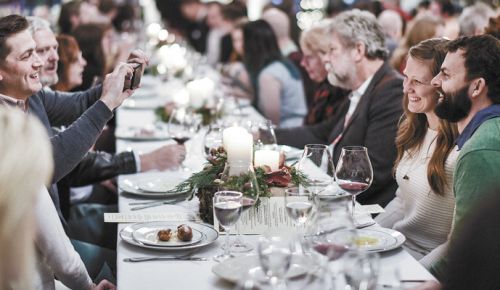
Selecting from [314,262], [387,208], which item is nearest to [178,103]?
[387,208]

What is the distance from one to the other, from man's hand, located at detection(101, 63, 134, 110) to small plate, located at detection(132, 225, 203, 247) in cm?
50

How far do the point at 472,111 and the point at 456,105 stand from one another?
0.05 m

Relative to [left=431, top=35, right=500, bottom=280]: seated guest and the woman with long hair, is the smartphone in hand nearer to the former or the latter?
[left=431, top=35, right=500, bottom=280]: seated guest

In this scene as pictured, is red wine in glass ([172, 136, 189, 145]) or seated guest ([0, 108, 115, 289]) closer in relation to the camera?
seated guest ([0, 108, 115, 289])

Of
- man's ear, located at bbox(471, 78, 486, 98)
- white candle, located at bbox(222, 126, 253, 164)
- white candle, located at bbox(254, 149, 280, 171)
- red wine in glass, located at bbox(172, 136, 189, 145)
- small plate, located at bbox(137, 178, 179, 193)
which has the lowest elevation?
small plate, located at bbox(137, 178, 179, 193)

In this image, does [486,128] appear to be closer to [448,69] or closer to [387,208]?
[448,69]

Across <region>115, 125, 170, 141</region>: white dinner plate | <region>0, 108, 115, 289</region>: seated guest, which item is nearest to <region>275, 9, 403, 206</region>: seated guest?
<region>115, 125, 170, 141</region>: white dinner plate

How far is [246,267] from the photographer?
1818 mm

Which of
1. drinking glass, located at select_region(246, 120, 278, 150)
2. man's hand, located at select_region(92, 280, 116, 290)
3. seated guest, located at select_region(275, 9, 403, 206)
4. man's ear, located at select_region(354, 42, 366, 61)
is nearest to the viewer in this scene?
man's hand, located at select_region(92, 280, 116, 290)

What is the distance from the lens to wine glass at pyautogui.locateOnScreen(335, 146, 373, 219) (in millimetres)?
2186

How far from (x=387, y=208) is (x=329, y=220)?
1161 millimetres

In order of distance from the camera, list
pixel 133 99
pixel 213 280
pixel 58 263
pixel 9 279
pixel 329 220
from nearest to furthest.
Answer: pixel 9 279, pixel 329 220, pixel 213 280, pixel 58 263, pixel 133 99

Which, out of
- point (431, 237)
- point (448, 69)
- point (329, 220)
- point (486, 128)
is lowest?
point (431, 237)

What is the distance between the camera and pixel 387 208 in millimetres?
2773
